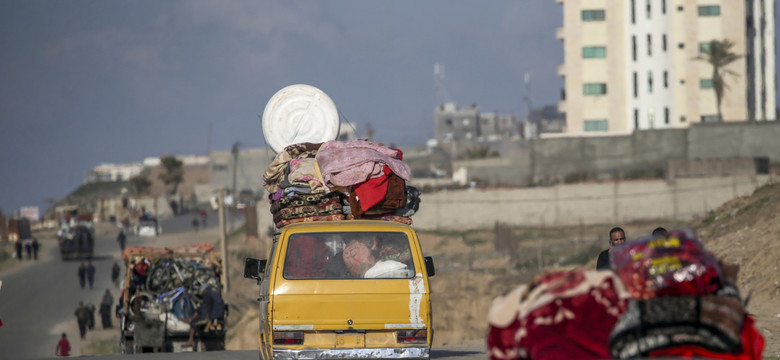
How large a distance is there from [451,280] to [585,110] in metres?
39.8

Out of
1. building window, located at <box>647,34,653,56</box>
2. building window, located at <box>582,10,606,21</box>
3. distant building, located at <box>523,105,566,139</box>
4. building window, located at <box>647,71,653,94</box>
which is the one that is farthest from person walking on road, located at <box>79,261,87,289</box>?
distant building, located at <box>523,105,566,139</box>

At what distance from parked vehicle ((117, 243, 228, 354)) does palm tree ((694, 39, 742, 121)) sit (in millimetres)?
55545

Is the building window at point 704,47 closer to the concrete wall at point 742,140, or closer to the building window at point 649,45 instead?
the building window at point 649,45

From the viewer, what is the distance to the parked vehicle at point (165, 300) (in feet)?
71.1

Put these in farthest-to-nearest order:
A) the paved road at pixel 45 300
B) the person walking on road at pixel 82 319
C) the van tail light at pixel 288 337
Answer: the person walking on road at pixel 82 319 < the paved road at pixel 45 300 < the van tail light at pixel 288 337

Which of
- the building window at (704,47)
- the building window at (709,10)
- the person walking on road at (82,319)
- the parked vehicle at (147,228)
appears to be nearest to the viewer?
the person walking on road at (82,319)

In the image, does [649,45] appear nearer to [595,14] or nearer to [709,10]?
[595,14]

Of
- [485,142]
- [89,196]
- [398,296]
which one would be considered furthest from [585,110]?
[89,196]

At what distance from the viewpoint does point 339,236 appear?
11234 millimetres

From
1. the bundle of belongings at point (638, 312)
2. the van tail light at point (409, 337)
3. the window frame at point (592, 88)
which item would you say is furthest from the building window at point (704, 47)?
the bundle of belongings at point (638, 312)

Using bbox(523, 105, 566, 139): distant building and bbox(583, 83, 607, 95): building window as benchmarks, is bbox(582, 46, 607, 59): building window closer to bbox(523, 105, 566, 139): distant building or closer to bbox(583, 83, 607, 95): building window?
bbox(583, 83, 607, 95): building window

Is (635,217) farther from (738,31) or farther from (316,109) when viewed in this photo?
→ (316,109)

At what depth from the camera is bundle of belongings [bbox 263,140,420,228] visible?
1256 cm

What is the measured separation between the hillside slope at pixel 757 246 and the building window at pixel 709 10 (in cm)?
4845
